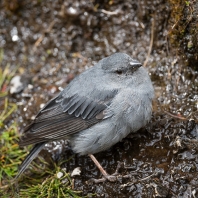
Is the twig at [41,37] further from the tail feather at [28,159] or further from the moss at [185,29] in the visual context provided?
the tail feather at [28,159]

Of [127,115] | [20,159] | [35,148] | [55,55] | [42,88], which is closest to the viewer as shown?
[127,115]

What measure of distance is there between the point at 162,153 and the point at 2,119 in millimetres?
3272

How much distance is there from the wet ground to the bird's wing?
75cm

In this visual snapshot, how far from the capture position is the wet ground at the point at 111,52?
20.0 ft

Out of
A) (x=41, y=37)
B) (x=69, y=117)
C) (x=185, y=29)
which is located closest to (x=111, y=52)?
(x=41, y=37)

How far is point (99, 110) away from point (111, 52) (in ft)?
8.08

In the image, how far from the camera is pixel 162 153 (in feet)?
20.7

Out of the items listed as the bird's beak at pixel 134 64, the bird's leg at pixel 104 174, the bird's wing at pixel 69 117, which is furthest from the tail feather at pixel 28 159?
the bird's beak at pixel 134 64

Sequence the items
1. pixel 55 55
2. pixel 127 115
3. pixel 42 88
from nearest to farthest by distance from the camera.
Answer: pixel 127 115 < pixel 42 88 < pixel 55 55

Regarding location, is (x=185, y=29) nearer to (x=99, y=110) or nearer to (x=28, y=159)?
(x=99, y=110)

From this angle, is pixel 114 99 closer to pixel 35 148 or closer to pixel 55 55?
pixel 35 148

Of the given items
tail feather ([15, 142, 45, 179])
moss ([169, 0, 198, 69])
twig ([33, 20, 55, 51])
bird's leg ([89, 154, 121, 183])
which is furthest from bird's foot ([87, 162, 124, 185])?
twig ([33, 20, 55, 51])

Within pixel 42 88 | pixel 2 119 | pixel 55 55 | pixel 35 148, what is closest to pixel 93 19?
pixel 55 55

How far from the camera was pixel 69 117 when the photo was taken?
645 cm
